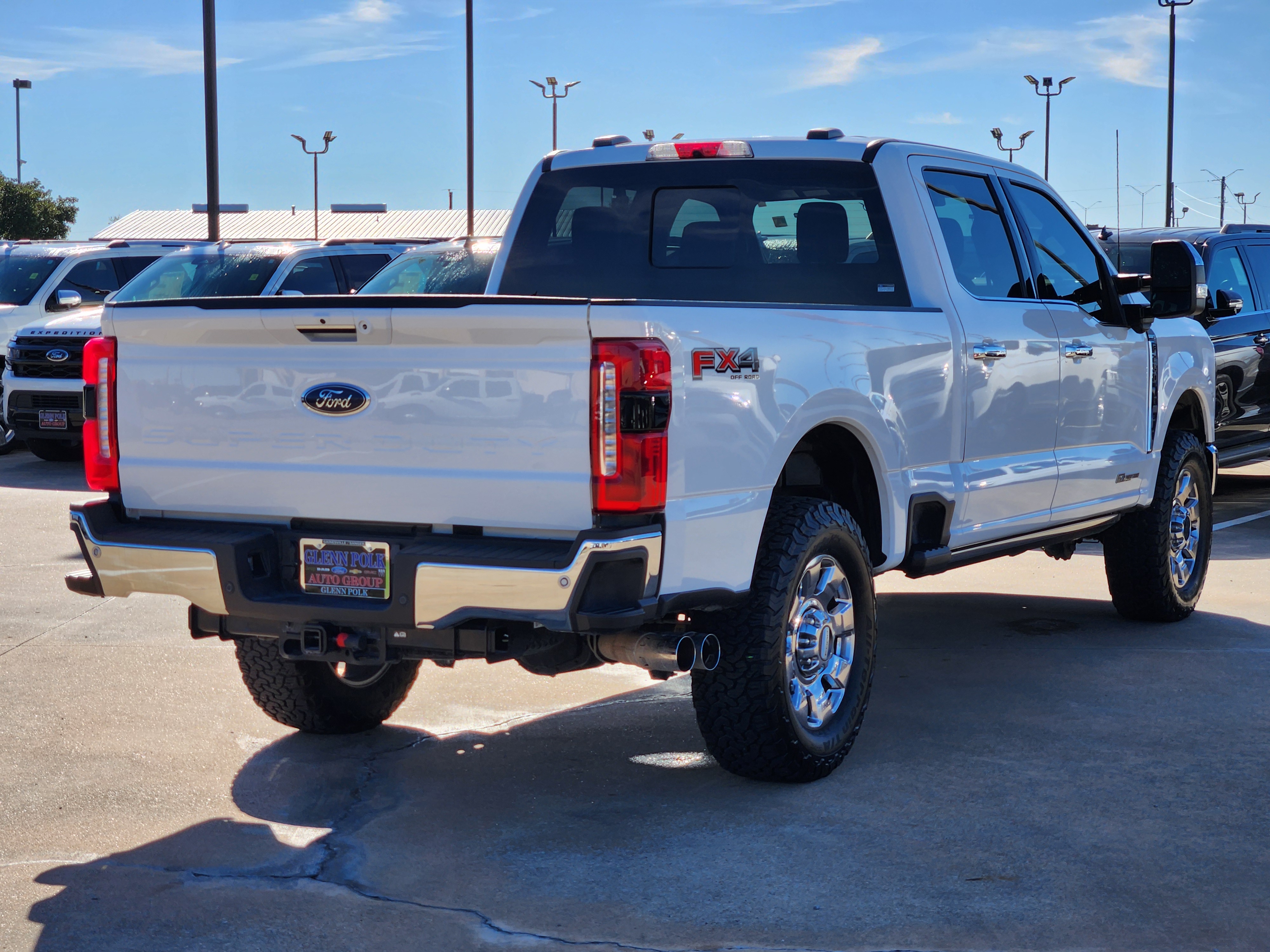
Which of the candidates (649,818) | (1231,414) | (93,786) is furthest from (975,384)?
(1231,414)

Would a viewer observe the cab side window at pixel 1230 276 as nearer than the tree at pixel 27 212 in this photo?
Yes

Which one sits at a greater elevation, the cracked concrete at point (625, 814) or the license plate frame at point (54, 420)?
the license plate frame at point (54, 420)

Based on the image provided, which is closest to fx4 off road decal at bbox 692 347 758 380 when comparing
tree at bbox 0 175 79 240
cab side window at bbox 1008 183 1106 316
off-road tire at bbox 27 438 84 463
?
cab side window at bbox 1008 183 1106 316

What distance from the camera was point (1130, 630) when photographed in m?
7.73

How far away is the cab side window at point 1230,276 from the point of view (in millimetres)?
11789

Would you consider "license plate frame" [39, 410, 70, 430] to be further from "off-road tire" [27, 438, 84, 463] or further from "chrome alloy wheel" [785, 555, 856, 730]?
"chrome alloy wheel" [785, 555, 856, 730]

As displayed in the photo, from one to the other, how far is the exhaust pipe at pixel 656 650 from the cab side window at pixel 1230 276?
28.0ft

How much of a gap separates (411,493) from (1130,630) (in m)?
4.55

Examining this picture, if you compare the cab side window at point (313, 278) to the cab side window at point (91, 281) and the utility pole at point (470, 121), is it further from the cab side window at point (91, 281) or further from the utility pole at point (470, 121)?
the utility pole at point (470, 121)

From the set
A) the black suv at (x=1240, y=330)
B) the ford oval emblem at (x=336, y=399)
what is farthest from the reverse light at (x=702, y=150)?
the black suv at (x=1240, y=330)

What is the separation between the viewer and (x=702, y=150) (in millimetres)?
6359

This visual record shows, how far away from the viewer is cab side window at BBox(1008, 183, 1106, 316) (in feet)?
22.4

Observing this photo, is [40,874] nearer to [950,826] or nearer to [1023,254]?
[950,826]

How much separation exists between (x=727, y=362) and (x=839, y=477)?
1.27m
